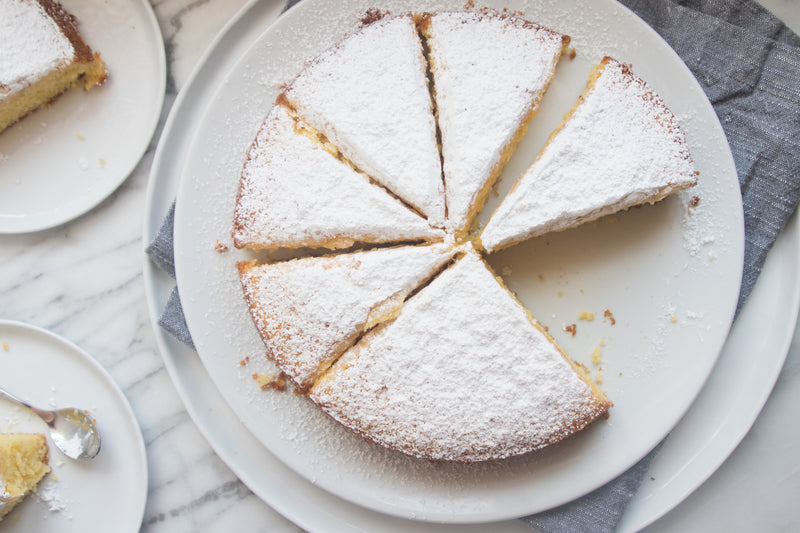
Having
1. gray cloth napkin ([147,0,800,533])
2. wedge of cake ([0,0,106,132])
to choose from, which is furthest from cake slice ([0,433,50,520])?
wedge of cake ([0,0,106,132])

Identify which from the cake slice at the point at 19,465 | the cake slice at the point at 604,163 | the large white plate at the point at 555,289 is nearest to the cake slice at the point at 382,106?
the large white plate at the point at 555,289

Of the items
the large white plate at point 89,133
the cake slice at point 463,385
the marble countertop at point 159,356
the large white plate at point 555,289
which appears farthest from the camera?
the large white plate at point 89,133

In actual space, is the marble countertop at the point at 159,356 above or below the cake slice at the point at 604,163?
below

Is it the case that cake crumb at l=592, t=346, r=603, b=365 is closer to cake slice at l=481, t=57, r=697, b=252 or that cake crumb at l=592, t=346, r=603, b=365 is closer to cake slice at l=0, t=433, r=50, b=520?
cake slice at l=481, t=57, r=697, b=252

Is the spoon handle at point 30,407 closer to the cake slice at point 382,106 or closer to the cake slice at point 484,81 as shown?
the cake slice at point 382,106

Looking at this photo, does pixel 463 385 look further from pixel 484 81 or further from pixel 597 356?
pixel 484 81

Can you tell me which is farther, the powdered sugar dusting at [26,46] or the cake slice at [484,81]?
the powdered sugar dusting at [26,46]

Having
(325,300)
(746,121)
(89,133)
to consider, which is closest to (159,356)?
(325,300)
